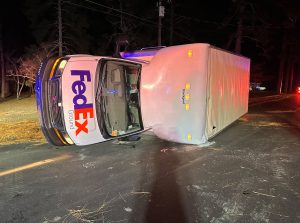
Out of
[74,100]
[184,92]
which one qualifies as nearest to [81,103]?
[74,100]

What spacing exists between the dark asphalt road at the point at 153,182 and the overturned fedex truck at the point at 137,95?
0.55 m

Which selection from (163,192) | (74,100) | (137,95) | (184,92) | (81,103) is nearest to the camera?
(163,192)

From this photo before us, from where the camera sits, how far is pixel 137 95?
7.33 m

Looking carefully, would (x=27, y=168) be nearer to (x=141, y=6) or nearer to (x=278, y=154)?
(x=278, y=154)

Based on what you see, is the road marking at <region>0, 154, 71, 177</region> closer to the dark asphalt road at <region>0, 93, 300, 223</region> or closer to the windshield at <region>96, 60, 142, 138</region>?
the dark asphalt road at <region>0, 93, 300, 223</region>

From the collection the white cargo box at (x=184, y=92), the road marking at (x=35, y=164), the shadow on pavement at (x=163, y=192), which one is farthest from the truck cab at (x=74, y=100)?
the shadow on pavement at (x=163, y=192)

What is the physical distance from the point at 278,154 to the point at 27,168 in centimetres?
533

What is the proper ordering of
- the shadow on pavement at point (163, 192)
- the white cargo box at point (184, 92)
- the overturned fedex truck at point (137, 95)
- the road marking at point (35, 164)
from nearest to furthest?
the shadow on pavement at point (163, 192) → the road marking at point (35, 164) → the overturned fedex truck at point (137, 95) → the white cargo box at point (184, 92)

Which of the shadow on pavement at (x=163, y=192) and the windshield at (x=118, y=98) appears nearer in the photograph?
the shadow on pavement at (x=163, y=192)

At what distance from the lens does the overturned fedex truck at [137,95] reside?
5652 millimetres

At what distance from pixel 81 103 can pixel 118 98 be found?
4.82 feet

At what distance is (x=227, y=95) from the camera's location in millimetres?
8211

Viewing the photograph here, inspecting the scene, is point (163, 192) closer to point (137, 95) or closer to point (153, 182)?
point (153, 182)

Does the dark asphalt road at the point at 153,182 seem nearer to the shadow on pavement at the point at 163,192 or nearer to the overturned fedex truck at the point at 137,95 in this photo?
the shadow on pavement at the point at 163,192
